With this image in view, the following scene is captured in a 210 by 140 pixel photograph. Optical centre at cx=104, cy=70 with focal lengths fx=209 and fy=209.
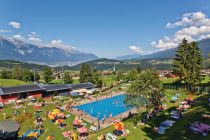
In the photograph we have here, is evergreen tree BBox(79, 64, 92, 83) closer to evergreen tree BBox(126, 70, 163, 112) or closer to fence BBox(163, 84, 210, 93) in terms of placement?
fence BBox(163, 84, 210, 93)

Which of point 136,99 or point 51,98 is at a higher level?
point 136,99

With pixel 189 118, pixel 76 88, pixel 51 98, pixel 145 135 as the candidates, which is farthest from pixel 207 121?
pixel 76 88

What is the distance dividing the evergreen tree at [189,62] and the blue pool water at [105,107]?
66.4ft

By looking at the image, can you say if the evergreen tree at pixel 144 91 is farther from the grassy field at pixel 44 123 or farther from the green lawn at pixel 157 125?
the grassy field at pixel 44 123

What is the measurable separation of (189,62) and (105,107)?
28290 millimetres

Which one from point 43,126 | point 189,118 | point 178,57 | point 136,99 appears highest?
point 178,57

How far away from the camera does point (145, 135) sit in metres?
33.2

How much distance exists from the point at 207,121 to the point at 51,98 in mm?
49437

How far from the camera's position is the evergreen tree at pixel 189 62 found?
197 ft

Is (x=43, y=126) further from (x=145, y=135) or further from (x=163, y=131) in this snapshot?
(x=163, y=131)

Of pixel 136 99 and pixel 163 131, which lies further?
pixel 136 99

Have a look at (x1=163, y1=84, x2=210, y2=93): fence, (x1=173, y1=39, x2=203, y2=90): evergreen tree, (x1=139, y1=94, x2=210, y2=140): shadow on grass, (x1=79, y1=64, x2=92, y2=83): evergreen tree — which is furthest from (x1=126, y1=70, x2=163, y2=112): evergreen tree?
(x1=79, y1=64, x2=92, y2=83): evergreen tree

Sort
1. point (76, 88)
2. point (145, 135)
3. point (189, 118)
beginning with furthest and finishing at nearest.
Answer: point (76, 88) < point (189, 118) < point (145, 135)

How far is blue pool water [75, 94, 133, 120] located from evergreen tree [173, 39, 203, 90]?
2025 centimetres
